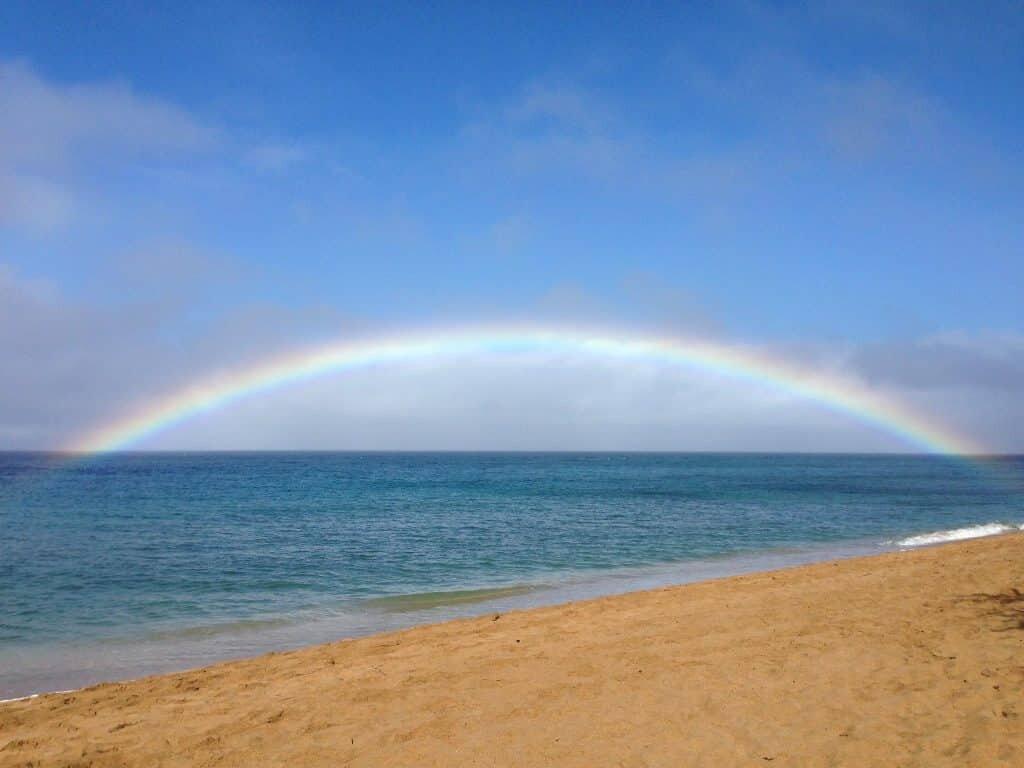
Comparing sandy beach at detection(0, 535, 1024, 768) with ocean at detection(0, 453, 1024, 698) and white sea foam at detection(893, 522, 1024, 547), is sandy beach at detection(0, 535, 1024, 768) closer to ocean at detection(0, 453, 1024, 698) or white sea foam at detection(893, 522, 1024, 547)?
ocean at detection(0, 453, 1024, 698)

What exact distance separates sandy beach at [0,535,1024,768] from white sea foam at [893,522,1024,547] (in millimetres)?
16471

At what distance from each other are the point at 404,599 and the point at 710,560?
11.5 meters

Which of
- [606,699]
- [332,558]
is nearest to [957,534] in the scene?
[332,558]

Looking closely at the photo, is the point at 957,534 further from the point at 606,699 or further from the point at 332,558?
the point at 606,699

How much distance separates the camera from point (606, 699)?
26.9 feet

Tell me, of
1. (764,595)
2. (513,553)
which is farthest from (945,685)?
(513,553)

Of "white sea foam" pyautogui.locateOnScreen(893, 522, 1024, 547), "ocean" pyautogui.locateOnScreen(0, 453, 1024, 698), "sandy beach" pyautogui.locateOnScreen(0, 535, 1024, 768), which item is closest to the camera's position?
"sandy beach" pyautogui.locateOnScreen(0, 535, 1024, 768)

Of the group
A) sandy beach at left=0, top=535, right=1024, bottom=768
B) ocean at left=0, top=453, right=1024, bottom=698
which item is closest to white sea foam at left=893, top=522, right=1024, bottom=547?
ocean at left=0, top=453, right=1024, bottom=698

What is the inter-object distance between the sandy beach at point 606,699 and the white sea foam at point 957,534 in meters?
16.5

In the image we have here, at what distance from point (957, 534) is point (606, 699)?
28276 millimetres

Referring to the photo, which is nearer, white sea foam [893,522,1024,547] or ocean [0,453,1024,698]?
ocean [0,453,1024,698]

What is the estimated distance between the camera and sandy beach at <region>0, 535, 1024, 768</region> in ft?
22.7

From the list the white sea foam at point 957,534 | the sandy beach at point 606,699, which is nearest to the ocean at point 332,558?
the white sea foam at point 957,534

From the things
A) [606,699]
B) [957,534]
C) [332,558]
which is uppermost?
[606,699]
